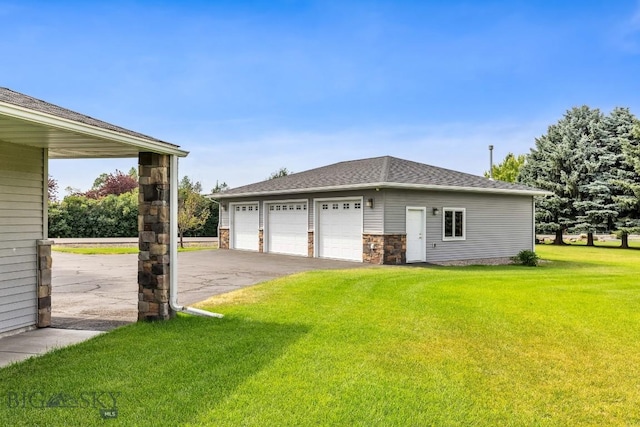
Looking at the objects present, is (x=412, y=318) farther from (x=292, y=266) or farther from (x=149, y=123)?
(x=149, y=123)

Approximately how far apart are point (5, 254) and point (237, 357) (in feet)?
11.1

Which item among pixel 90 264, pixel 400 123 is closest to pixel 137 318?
pixel 90 264

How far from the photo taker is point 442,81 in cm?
1845

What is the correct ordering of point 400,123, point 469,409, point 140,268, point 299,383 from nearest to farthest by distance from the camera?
1. point 469,409
2. point 299,383
3. point 140,268
4. point 400,123

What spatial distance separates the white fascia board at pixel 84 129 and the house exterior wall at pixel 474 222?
10118 millimetres

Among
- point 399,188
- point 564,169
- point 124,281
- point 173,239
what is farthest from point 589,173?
point 173,239

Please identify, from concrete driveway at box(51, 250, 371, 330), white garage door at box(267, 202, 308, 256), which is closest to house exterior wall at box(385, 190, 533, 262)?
concrete driveway at box(51, 250, 371, 330)

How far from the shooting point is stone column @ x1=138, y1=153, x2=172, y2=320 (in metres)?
6.64

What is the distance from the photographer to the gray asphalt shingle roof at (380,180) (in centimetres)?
1608

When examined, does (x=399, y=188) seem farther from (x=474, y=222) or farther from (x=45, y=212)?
(x=45, y=212)

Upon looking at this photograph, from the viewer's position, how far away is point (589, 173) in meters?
28.7

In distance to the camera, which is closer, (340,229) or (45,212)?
(45,212)

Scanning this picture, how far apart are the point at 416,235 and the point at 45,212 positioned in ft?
39.7

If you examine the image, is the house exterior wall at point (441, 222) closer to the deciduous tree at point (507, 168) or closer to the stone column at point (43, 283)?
the stone column at point (43, 283)
